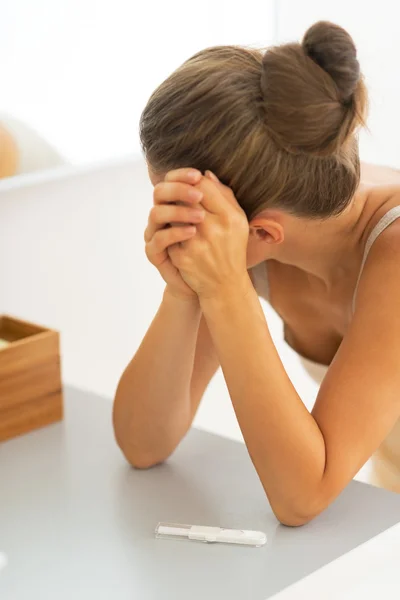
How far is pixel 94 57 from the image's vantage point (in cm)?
189

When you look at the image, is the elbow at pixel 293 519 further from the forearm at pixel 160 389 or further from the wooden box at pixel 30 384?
the wooden box at pixel 30 384

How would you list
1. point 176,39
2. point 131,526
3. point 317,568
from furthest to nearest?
point 176,39, point 131,526, point 317,568

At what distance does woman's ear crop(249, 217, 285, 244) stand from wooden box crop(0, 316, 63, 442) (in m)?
0.39

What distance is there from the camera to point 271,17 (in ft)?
7.59

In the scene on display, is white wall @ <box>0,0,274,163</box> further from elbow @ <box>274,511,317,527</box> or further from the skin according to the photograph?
elbow @ <box>274,511,317,527</box>

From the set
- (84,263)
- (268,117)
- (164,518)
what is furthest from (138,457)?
(84,263)

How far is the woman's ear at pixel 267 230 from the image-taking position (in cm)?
115

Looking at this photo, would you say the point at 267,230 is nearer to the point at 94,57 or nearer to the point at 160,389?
the point at 160,389

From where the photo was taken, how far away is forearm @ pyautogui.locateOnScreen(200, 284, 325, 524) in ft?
3.62

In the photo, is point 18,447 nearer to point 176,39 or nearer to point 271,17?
point 176,39

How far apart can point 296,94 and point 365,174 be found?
360mm

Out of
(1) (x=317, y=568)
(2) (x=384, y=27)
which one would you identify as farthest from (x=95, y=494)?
(2) (x=384, y=27)

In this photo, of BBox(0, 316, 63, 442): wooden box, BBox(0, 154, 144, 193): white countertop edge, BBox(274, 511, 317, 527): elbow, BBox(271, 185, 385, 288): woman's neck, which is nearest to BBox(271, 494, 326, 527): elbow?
→ BBox(274, 511, 317, 527): elbow

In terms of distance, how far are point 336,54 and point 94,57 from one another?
910 millimetres
